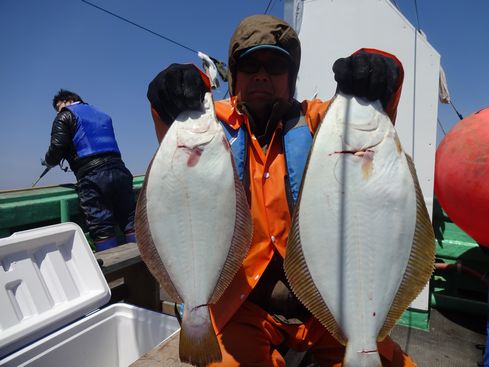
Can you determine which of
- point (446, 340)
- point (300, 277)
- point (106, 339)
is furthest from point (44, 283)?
point (446, 340)

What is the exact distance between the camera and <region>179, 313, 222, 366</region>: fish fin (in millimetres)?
1442

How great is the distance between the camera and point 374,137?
148 cm

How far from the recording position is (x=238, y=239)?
158 centimetres

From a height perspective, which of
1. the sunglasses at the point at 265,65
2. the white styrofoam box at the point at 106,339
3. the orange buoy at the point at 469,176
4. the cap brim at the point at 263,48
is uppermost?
the cap brim at the point at 263,48

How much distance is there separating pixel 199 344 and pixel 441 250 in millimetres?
3189

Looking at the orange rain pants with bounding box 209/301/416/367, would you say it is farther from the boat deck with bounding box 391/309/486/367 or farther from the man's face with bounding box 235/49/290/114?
the boat deck with bounding box 391/309/486/367

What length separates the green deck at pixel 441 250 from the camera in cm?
338

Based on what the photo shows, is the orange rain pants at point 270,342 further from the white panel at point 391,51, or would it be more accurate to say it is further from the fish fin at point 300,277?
the white panel at point 391,51

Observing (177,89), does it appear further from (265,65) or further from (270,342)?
(270,342)

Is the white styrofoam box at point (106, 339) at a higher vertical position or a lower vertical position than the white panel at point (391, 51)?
lower

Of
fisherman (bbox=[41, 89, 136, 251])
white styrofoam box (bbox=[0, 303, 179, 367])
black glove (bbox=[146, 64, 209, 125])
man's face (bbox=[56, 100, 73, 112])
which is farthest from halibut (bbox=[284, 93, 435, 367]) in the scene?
man's face (bbox=[56, 100, 73, 112])

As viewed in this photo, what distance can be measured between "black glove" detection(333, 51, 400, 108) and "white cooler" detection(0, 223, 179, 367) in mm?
2040

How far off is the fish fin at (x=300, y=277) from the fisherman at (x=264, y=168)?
189mm

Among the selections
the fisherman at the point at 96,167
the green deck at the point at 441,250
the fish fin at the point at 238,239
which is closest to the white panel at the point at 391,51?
the green deck at the point at 441,250
